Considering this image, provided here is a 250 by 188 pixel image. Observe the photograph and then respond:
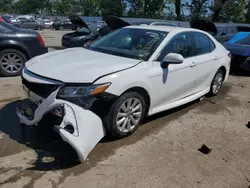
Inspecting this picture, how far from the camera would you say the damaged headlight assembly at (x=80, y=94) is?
134 inches

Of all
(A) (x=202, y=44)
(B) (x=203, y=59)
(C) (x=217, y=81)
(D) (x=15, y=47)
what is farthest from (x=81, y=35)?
(B) (x=203, y=59)

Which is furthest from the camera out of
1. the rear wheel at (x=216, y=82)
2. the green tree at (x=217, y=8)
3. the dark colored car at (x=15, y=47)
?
the green tree at (x=217, y=8)

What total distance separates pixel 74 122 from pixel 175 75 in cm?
196

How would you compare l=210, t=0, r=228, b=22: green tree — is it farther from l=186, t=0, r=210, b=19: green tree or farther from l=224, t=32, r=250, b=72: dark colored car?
l=224, t=32, r=250, b=72: dark colored car

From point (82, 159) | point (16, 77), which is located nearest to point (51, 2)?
point (16, 77)

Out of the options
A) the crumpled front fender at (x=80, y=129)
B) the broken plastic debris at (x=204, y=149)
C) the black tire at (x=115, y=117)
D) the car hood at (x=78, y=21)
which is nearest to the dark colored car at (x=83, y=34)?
the car hood at (x=78, y=21)

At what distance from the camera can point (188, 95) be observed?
5090mm

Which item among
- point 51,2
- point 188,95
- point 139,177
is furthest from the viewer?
point 51,2

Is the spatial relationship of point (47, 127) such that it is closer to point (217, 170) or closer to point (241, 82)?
point (217, 170)

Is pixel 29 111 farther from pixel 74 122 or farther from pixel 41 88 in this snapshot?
pixel 74 122

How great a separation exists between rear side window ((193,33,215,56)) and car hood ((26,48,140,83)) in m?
1.59

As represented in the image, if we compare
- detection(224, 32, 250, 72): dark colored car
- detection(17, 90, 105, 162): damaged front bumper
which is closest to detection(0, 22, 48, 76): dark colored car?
detection(17, 90, 105, 162): damaged front bumper

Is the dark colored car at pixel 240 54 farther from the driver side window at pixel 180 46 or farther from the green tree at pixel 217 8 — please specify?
the green tree at pixel 217 8

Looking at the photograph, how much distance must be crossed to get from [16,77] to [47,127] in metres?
3.29
